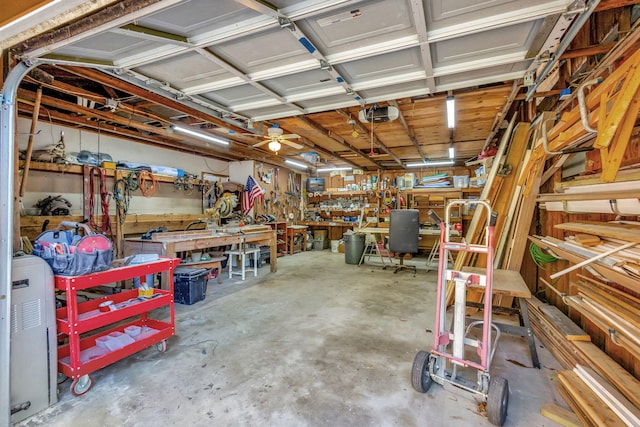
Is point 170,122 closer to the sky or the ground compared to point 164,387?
closer to the sky

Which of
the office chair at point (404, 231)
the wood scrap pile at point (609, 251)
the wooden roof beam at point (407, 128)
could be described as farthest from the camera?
the office chair at point (404, 231)

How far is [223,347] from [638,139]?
3.68 meters

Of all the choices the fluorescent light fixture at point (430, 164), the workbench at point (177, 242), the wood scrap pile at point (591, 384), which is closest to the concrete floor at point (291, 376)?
the wood scrap pile at point (591, 384)

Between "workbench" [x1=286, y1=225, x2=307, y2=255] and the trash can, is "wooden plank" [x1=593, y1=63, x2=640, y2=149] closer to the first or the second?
the trash can

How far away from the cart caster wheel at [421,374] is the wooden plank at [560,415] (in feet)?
2.31

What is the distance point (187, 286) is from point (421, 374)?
10.5 feet

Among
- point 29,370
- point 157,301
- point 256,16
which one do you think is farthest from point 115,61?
point 29,370

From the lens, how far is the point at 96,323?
7.20 ft

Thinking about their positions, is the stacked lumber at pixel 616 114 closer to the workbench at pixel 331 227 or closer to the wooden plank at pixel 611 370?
the wooden plank at pixel 611 370

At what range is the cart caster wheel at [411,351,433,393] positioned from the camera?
2047 millimetres

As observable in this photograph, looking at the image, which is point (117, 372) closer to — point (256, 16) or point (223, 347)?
point (223, 347)

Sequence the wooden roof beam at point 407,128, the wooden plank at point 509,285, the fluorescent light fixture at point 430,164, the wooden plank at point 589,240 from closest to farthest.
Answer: the wooden plank at point 589,240 → the wooden plank at point 509,285 → the wooden roof beam at point 407,128 → the fluorescent light fixture at point 430,164

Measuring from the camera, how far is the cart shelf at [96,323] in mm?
2023

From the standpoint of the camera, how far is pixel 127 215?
5094 mm
